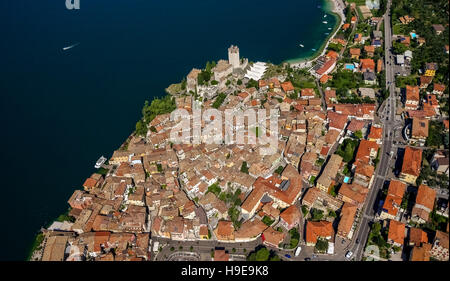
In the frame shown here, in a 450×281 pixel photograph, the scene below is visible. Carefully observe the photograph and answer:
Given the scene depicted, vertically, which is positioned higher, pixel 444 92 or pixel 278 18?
pixel 278 18

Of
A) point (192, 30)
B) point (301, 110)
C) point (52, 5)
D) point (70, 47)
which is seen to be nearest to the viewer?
point (301, 110)

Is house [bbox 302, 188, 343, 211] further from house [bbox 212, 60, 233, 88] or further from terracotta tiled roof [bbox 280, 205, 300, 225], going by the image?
house [bbox 212, 60, 233, 88]

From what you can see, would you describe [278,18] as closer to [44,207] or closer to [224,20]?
[224,20]

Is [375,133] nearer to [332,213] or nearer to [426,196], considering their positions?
[426,196]

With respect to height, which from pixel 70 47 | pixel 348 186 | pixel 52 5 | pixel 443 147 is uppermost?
pixel 52 5

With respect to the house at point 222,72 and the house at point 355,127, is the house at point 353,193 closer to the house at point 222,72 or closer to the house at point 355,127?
the house at point 355,127

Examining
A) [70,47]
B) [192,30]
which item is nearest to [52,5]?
[70,47]

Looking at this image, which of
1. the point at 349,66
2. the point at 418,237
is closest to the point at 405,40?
the point at 349,66

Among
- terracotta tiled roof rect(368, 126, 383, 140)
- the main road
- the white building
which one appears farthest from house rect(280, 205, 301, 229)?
the white building
